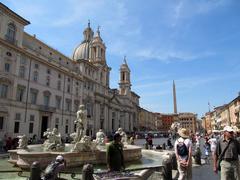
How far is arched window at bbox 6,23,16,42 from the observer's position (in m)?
29.8

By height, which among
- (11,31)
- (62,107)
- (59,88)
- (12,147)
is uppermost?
(11,31)

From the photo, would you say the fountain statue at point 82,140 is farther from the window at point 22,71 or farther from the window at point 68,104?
the window at point 68,104

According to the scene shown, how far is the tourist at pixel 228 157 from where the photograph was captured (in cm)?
526

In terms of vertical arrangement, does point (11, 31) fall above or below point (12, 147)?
above

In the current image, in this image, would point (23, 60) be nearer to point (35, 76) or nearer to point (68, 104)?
point (35, 76)

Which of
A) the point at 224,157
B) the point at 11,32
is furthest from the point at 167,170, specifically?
the point at 11,32

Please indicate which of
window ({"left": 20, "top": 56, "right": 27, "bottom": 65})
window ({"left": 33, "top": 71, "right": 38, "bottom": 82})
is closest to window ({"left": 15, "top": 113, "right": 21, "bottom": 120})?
window ({"left": 33, "top": 71, "right": 38, "bottom": 82})

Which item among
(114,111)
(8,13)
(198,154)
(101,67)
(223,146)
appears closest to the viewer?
(223,146)

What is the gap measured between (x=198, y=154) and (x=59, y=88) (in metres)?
31.1

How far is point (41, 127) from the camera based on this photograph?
117 feet

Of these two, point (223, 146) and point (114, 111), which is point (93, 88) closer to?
point (114, 111)

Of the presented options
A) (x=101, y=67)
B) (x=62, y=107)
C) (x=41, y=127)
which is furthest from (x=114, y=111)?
(x=41, y=127)

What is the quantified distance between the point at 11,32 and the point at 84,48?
3034 centimetres

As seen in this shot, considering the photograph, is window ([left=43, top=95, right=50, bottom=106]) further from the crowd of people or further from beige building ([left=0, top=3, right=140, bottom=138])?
the crowd of people
